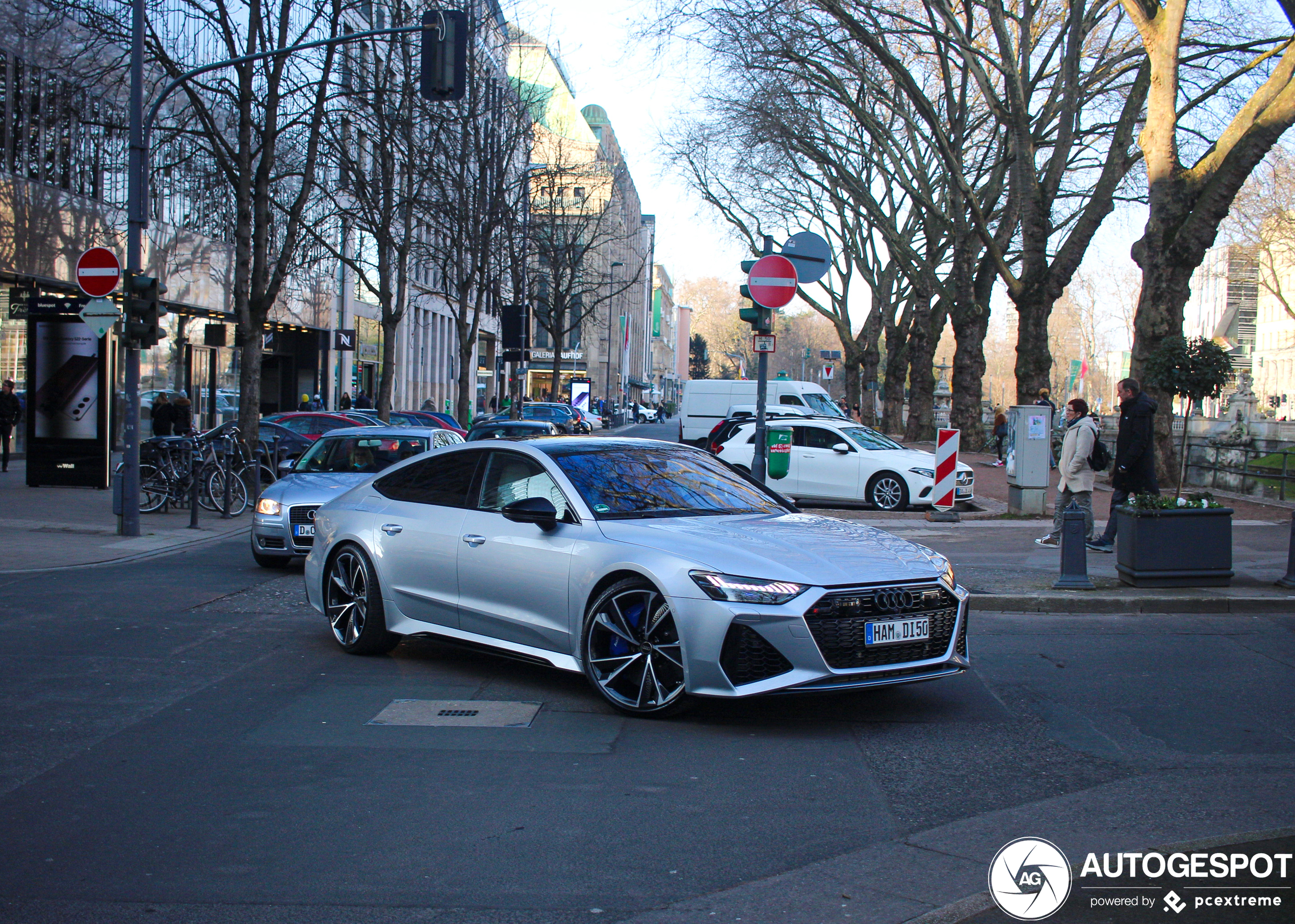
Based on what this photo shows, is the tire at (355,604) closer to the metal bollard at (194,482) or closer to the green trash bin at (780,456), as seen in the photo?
the green trash bin at (780,456)

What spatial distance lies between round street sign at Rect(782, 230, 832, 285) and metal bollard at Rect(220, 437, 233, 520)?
9.48 meters

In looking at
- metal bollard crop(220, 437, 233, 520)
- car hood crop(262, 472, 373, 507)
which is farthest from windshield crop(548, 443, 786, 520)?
metal bollard crop(220, 437, 233, 520)

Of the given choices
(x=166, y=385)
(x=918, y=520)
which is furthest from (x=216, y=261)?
(x=918, y=520)

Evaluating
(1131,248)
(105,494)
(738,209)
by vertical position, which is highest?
(738,209)

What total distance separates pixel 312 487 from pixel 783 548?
7256mm

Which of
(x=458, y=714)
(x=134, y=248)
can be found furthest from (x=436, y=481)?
(x=134, y=248)

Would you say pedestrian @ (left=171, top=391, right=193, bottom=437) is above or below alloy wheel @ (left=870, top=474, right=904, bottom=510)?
above

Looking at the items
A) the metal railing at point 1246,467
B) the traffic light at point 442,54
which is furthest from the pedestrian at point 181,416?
the metal railing at point 1246,467

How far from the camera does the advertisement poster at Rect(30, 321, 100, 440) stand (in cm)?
2028

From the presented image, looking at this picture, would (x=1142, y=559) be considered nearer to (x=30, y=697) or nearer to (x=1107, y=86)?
(x=30, y=697)

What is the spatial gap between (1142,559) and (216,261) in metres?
30.9

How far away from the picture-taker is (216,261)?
35.3 m

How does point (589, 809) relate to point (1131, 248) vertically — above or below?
below

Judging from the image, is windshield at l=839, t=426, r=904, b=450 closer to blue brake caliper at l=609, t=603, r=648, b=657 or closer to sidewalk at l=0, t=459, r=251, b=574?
sidewalk at l=0, t=459, r=251, b=574
